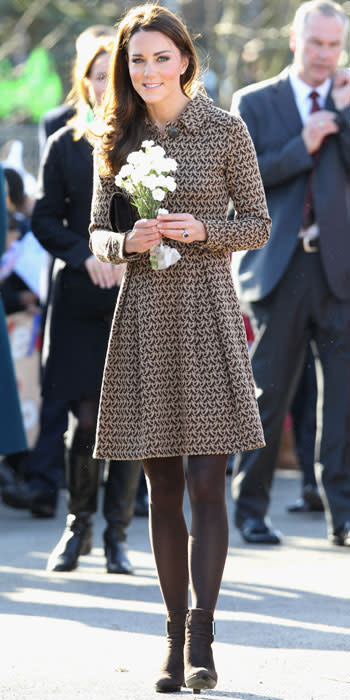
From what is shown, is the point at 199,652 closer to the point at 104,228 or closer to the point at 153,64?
the point at 104,228

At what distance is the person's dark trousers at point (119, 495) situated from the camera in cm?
569

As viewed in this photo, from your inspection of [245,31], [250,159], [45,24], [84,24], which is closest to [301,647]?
[250,159]

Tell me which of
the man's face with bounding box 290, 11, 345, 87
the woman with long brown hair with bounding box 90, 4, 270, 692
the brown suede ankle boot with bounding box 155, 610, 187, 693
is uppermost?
the man's face with bounding box 290, 11, 345, 87

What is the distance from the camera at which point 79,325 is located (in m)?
5.82

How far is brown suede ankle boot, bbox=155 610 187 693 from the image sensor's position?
3.79 metres

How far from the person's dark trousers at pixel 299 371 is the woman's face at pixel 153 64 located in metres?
2.42

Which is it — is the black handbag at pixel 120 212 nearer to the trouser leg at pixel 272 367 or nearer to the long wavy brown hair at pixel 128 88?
the long wavy brown hair at pixel 128 88

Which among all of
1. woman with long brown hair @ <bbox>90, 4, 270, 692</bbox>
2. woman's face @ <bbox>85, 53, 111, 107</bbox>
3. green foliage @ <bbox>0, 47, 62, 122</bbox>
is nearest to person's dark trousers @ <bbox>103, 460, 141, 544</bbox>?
woman's face @ <bbox>85, 53, 111, 107</bbox>

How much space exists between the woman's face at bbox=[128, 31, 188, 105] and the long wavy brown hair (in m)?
0.03

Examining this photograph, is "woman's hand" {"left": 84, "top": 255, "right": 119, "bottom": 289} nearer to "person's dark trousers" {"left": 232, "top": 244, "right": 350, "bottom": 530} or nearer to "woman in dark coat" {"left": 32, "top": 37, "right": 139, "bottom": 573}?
"woman in dark coat" {"left": 32, "top": 37, "right": 139, "bottom": 573}

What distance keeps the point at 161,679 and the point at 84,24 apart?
63.6ft

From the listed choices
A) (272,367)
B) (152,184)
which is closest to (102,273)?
(272,367)

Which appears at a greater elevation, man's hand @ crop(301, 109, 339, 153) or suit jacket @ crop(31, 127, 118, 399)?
man's hand @ crop(301, 109, 339, 153)

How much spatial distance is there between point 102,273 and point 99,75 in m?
0.83
